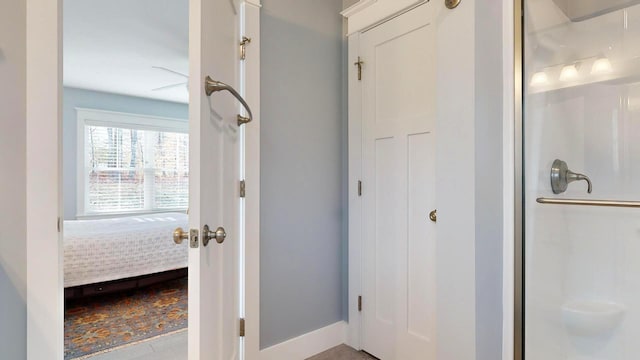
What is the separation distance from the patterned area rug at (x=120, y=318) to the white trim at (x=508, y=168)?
2.30 m

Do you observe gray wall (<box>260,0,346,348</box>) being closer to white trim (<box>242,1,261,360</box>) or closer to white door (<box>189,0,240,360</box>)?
white trim (<box>242,1,261,360</box>)

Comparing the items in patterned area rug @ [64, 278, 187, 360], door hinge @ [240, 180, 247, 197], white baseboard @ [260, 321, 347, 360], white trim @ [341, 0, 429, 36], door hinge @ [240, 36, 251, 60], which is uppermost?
white trim @ [341, 0, 429, 36]

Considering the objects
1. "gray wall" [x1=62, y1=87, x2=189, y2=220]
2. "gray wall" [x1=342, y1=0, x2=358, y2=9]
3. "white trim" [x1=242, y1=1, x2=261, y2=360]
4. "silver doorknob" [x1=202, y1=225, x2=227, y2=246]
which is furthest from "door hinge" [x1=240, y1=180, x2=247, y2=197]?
"gray wall" [x1=62, y1=87, x2=189, y2=220]

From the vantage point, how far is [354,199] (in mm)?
2125

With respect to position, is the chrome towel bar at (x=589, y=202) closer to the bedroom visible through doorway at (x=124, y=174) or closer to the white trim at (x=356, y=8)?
the white trim at (x=356, y=8)

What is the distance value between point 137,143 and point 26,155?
472 cm

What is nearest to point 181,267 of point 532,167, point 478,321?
point 478,321

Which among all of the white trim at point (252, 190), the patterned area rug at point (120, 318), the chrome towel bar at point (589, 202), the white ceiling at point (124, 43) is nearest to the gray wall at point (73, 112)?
the white ceiling at point (124, 43)

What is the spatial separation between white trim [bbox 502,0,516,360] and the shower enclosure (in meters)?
0.28

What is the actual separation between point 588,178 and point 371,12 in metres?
1.52

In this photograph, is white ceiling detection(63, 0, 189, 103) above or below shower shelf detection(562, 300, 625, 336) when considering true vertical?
above

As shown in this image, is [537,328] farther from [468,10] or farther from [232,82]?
[232,82]

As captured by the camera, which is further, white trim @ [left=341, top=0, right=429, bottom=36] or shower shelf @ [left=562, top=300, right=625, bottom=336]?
white trim @ [left=341, top=0, right=429, bottom=36]

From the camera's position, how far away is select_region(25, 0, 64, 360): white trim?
965 millimetres
